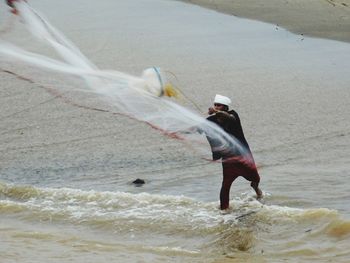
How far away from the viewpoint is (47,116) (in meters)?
14.2

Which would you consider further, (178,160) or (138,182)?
(178,160)

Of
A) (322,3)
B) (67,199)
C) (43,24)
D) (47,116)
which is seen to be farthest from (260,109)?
(322,3)

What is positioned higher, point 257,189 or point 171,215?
point 257,189

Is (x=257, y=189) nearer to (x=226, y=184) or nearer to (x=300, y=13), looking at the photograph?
(x=226, y=184)

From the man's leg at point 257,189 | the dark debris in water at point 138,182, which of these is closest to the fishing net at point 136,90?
the man's leg at point 257,189

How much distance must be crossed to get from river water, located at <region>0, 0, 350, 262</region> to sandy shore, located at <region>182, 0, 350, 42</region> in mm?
746

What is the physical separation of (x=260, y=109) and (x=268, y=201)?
157 inches

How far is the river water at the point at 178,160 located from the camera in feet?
30.5

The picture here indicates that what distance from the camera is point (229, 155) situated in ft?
32.7

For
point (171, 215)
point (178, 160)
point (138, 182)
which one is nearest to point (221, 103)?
point (171, 215)

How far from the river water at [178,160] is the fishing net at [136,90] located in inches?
41.5

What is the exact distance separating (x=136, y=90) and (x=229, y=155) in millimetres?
1466

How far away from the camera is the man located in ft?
32.0

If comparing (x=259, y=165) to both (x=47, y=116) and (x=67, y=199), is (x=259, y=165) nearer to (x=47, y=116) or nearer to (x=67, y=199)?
(x=67, y=199)
